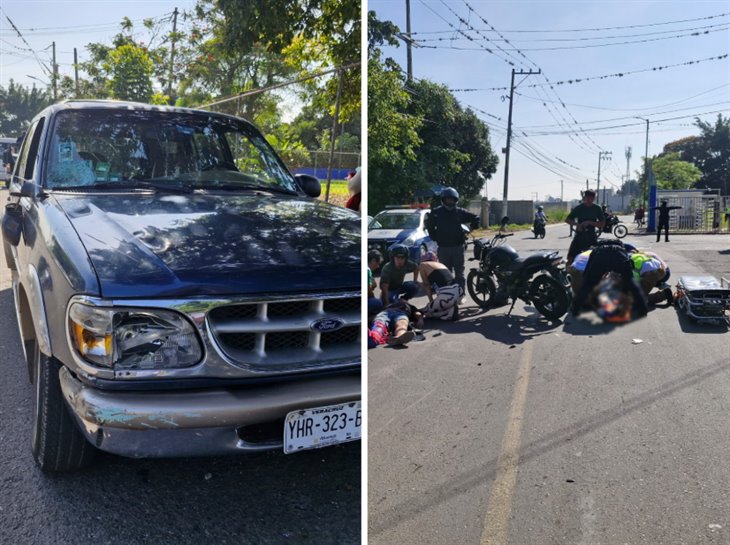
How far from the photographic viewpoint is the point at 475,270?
3.72ft

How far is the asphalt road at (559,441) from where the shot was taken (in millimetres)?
1058

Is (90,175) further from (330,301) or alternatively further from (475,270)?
(475,270)

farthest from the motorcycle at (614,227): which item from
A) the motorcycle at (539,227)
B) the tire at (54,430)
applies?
the tire at (54,430)

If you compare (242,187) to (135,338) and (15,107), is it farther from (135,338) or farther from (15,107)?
(15,107)

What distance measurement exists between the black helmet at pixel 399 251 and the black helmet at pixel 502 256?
147 millimetres

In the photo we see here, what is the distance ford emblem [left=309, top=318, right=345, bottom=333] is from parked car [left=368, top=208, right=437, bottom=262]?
0.84 metres

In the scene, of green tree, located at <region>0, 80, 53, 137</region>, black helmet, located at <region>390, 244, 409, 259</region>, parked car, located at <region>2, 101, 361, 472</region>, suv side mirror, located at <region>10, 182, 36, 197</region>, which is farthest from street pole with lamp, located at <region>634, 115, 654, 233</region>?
green tree, located at <region>0, 80, 53, 137</region>

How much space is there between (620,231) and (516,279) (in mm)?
175

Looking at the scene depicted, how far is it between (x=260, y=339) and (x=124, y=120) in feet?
5.55

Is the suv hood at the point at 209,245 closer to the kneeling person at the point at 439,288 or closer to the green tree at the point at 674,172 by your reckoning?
the kneeling person at the point at 439,288

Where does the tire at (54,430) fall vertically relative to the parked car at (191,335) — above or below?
below

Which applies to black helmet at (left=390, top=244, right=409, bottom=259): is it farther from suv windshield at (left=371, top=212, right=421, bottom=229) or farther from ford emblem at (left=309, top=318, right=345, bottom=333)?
ford emblem at (left=309, top=318, right=345, bottom=333)

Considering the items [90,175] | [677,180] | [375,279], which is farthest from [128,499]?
[677,180]

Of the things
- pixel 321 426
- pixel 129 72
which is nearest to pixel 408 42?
pixel 321 426
